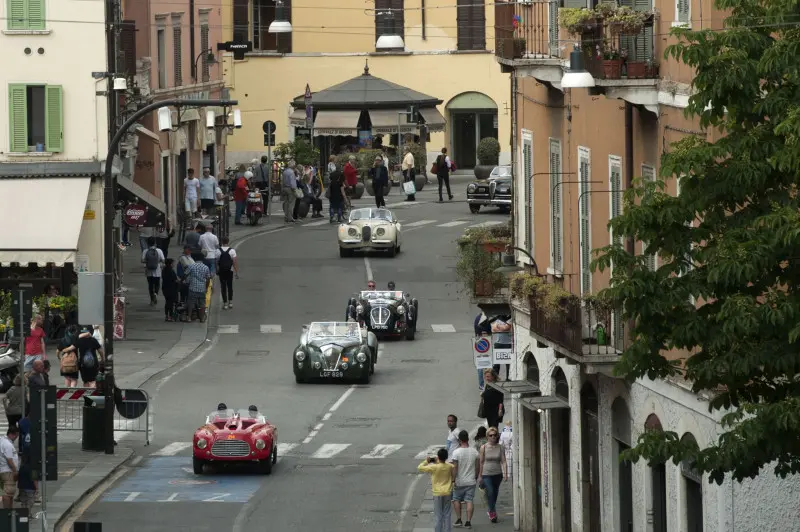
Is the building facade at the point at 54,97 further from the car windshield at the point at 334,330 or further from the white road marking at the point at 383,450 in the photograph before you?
the white road marking at the point at 383,450

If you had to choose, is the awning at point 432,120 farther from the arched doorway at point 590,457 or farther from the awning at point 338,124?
the arched doorway at point 590,457

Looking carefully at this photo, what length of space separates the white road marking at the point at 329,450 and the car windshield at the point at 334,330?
5982 millimetres

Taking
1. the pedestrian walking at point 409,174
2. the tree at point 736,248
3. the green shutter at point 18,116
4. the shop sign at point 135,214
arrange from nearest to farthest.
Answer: the tree at point 736,248
the shop sign at point 135,214
the green shutter at point 18,116
the pedestrian walking at point 409,174

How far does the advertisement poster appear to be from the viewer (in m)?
35.1

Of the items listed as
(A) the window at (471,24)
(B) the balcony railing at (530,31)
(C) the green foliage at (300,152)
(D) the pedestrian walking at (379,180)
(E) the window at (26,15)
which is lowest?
(D) the pedestrian walking at (379,180)

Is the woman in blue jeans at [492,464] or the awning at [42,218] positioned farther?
the awning at [42,218]

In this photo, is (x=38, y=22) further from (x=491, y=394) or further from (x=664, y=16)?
(x=664, y=16)

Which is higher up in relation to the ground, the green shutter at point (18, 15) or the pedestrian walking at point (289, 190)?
the green shutter at point (18, 15)

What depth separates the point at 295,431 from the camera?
35281 millimetres

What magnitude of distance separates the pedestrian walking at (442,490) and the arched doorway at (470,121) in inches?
2145

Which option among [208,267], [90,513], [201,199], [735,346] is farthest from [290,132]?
[735,346]

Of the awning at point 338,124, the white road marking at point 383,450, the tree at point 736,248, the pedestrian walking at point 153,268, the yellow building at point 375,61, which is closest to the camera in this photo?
the tree at point 736,248

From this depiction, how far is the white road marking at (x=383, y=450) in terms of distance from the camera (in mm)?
33312

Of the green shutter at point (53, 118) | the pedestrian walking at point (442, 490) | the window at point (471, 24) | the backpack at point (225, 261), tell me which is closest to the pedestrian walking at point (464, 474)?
the pedestrian walking at point (442, 490)
